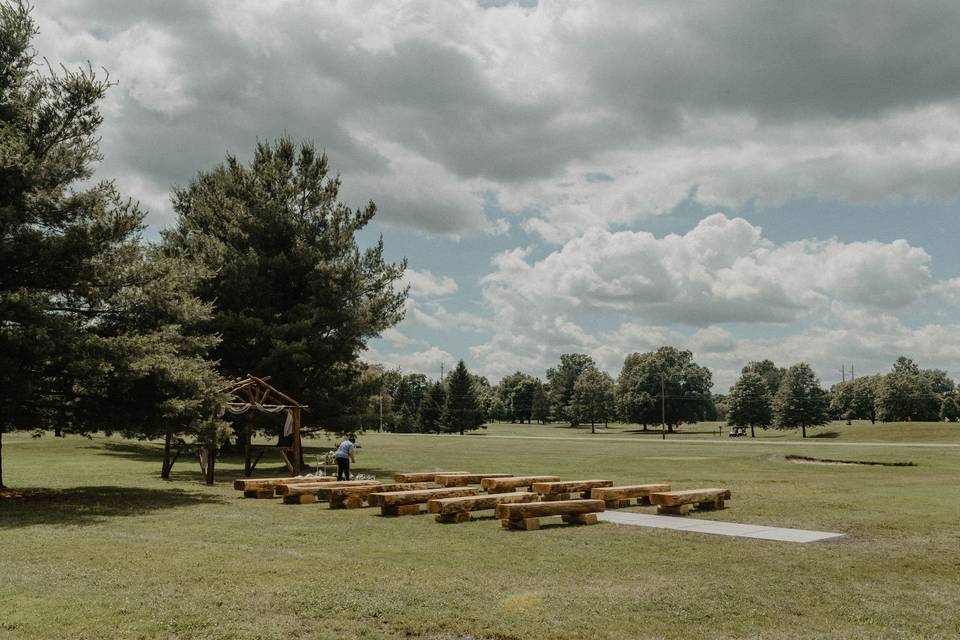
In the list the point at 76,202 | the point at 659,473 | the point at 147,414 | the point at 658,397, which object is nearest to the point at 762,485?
the point at 659,473

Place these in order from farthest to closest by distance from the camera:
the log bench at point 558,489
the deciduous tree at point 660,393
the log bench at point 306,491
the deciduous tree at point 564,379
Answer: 1. the deciduous tree at point 564,379
2. the deciduous tree at point 660,393
3. the log bench at point 558,489
4. the log bench at point 306,491

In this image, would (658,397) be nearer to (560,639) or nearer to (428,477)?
(428,477)

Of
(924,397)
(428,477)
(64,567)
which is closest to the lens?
(64,567)

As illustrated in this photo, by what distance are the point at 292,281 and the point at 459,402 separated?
67.5 metres

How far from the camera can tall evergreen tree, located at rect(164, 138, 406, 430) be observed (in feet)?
106

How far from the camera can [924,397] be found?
11550 cm

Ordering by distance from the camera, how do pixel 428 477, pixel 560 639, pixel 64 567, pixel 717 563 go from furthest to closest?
1. pixel 428 477
2. pixel 717 563
3. pixel 64 567
4. pixel 560 639

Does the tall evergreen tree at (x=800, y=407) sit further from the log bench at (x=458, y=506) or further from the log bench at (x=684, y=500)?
the log bench at (x=458, y=506)

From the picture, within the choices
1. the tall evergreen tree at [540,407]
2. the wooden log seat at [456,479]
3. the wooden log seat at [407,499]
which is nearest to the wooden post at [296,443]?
the wooden log seat at [456,479]

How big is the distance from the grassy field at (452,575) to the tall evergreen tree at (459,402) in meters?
82.0

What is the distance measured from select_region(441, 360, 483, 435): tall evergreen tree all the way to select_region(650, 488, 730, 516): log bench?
83294mm

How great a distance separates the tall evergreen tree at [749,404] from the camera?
325ft

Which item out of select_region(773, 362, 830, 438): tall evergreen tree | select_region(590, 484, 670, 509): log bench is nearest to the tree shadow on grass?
select_region(590, 484, 670, 509): log bench

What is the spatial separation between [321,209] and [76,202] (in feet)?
54.5
